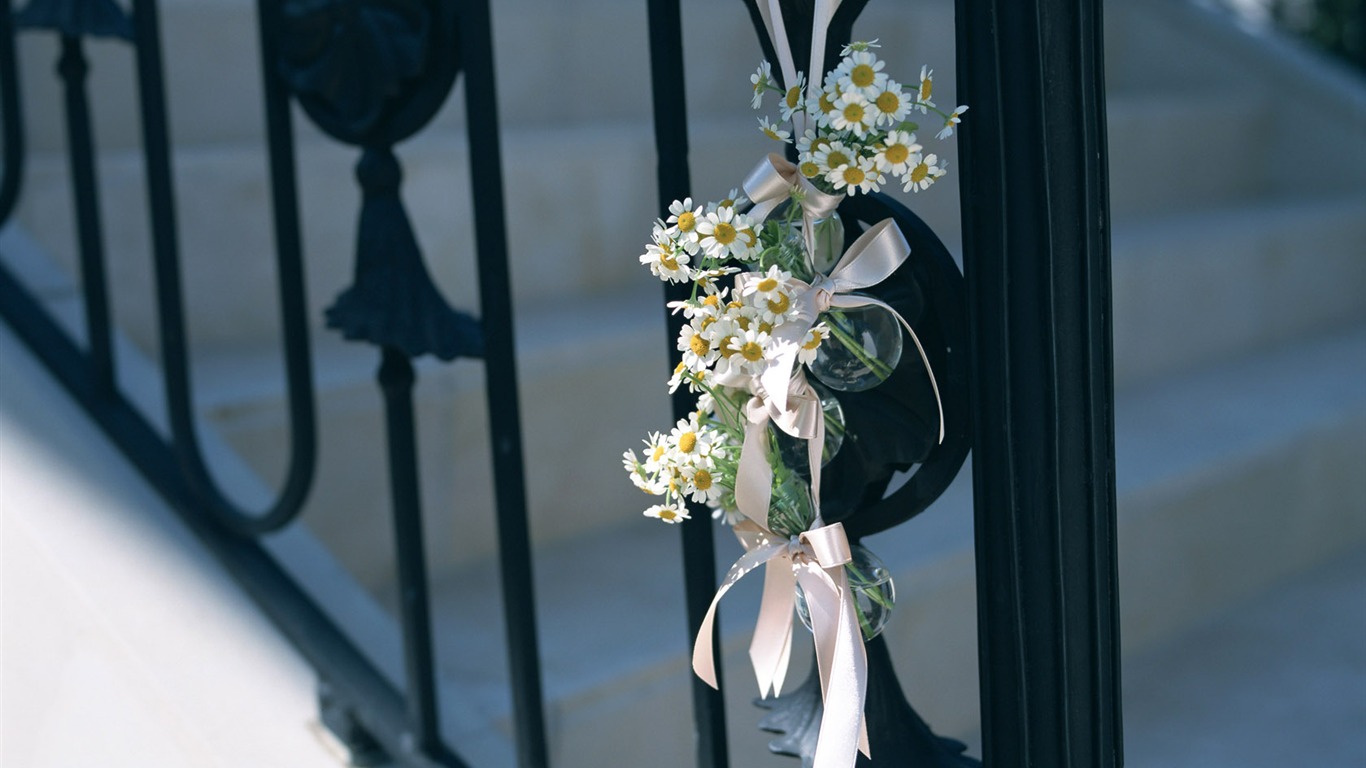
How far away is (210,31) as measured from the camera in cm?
134

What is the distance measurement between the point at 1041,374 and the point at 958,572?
1.80 feet

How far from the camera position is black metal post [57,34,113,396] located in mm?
933

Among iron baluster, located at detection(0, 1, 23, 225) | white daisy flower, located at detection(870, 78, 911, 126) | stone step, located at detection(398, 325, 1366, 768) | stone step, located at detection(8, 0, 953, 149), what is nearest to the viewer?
white daisy flower, located at detection(870, 78, 911, 126)

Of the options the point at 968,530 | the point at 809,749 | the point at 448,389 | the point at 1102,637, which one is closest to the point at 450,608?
the point at 448,389

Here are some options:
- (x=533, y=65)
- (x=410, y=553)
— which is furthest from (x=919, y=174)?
(x=533, y=65)

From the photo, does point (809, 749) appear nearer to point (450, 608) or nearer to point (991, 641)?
point (991, 641)

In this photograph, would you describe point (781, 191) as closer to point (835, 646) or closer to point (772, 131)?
point (772, 131)

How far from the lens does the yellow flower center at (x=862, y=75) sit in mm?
438

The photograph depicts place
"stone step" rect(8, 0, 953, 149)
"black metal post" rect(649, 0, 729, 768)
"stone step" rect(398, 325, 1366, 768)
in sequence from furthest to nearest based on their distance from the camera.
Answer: "stone step" rect(8, 0, 953, 149), "stone step" rect(398, 325, 1366, 768), "black metal post" rect(649, 0, 729, 768)

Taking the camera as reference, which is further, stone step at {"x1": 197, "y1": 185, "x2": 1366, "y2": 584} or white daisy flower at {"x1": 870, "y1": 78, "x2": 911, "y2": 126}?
stone step at {"x1": 197, "y1": 185, "x2": 1366, "y2": 584}

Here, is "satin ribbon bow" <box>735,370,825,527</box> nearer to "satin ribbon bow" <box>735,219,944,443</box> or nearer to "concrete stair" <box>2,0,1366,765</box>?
"satin ribbon bow" <box>735,219,944,443</box>

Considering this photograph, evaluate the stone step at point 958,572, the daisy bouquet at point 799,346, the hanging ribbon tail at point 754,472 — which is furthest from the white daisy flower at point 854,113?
the stone step at point 958,572

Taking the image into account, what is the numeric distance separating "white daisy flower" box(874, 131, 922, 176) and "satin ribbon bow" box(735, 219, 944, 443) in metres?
0.02

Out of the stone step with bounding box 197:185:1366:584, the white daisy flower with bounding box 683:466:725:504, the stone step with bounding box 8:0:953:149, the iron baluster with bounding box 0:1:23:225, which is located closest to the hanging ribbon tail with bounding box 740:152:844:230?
the white daisy flower with bounding box 683:466:725:504
